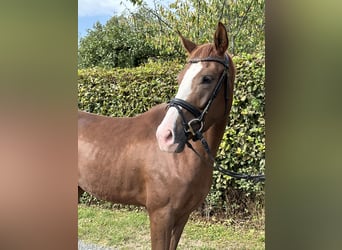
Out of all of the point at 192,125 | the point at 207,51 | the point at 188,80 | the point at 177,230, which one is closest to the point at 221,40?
the point at 207,51

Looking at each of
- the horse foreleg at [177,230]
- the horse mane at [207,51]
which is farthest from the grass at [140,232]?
the horse mane at [207,51]

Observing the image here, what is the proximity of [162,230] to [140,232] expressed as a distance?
5.0 inches

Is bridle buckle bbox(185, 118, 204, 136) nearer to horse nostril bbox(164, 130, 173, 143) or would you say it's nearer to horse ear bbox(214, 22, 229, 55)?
horse nostril bbox(164, 130, 173, 143)

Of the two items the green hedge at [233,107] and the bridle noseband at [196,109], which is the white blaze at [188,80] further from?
the green hedge at [233,107]

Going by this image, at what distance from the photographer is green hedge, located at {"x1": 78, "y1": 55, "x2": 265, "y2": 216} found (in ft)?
4.35

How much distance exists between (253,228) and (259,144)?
0.33 metres

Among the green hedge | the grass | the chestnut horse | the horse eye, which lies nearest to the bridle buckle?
the chestnut horse

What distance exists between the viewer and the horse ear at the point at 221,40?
108 centimetres
